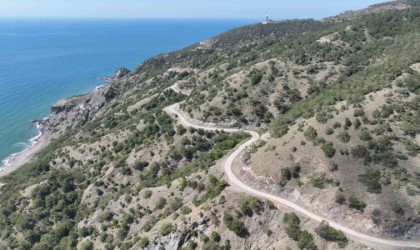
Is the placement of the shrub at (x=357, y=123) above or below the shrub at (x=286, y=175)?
above

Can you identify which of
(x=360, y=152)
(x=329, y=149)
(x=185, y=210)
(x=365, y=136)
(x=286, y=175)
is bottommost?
(x=185, y=210)

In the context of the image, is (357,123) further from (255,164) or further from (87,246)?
(87,246)

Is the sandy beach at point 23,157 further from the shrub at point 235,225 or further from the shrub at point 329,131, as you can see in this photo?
the shrub at point 329,131

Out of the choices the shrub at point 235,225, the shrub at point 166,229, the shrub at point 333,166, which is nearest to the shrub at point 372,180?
the shrub at point 333,166

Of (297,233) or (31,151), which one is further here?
(31,151)

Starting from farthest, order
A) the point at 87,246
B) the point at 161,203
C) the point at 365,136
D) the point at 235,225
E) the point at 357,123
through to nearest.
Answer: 1. the point at 161,203
2. the point at 87,246
3. the point at 357,123
4. the point at 365,136
5. the point at 235,225

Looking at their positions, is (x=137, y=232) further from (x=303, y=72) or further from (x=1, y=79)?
(x=1, y=79)

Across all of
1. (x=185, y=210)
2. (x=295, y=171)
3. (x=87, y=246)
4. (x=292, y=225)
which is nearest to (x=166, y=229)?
(x=185, y=210)
